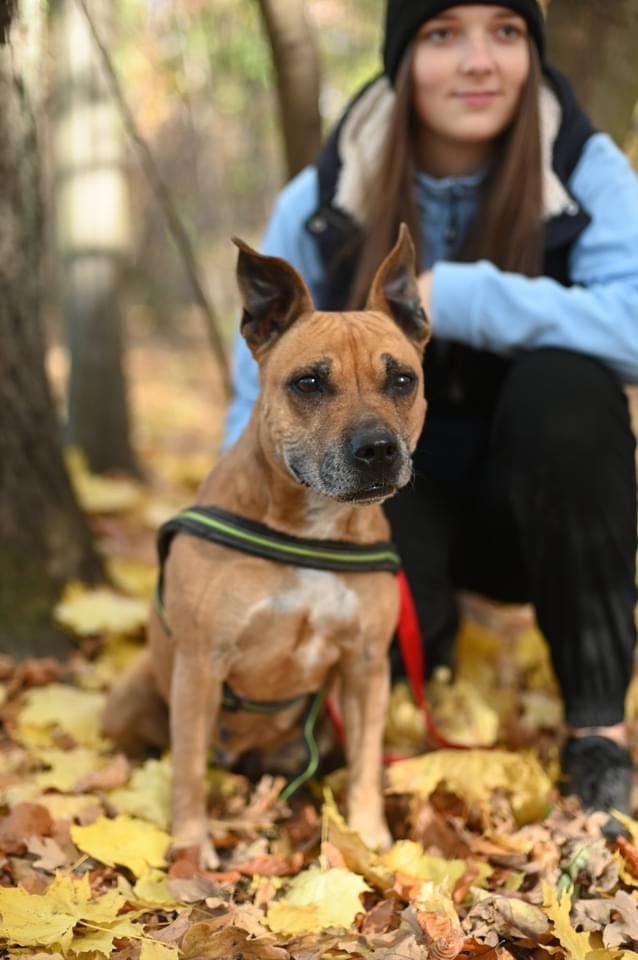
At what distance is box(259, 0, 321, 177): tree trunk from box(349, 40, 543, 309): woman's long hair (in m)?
1.06

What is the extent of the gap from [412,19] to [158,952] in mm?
2907

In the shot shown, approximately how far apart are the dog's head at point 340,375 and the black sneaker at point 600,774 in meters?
1.18

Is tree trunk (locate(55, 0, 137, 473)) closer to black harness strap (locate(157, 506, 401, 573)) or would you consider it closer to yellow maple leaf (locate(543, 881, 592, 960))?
black harness strap (locate(157, 506, 401, 573))

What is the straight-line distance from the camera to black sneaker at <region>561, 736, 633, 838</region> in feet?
9.23

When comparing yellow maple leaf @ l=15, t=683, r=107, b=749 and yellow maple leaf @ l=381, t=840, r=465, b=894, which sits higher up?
yellow maple leaf @ l=381, t=840, r=465, b=894

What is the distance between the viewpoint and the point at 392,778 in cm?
292

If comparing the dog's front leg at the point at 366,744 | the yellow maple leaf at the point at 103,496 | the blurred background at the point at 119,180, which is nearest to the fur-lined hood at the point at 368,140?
the blurred background at the point at 119,180

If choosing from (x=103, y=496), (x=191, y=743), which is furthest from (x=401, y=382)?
(x=103, y=496)

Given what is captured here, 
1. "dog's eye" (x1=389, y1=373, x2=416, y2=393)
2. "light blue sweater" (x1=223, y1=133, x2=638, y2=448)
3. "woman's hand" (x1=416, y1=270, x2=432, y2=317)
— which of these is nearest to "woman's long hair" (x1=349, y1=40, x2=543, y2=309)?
"light blue sweater" (x1=223, y1=133, x2=638, y2=448)

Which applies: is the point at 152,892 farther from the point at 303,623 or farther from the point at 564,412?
the point at 564,412

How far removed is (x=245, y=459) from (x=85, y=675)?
1.47 metres

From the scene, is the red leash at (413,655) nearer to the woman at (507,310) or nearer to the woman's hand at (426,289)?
the woman at (507,310)

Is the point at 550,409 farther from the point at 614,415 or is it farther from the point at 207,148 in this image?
the point at 207,148

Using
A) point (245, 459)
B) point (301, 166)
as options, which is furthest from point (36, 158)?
point (245, 459)
